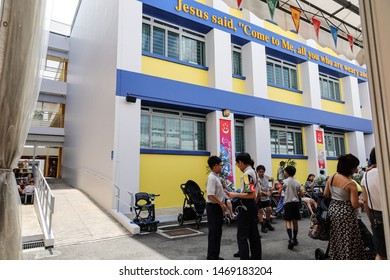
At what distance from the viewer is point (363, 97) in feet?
50.9

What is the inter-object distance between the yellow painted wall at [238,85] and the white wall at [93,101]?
4.54 meters

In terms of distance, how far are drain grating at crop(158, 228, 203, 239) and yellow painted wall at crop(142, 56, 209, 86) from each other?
15.6 ft

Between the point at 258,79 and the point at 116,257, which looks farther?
the point at 258,79

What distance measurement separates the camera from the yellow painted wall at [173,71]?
8070mm

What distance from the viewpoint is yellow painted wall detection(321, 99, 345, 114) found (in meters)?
12.7

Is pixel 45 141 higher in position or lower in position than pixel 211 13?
lower

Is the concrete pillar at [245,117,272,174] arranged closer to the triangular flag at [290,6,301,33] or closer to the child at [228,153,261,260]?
the triangular flag at [290,6,301,33]

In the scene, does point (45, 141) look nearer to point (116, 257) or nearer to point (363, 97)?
point (116, 257)

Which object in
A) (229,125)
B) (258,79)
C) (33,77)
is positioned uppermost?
(258,79)

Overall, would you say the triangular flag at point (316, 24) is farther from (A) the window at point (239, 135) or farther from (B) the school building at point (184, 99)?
(A) the window at point (239, 135)

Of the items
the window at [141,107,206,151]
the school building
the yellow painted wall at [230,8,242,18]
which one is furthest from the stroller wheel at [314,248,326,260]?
the yellow painted wall at [230,8,242,18]

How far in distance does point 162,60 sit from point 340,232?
7077mm
